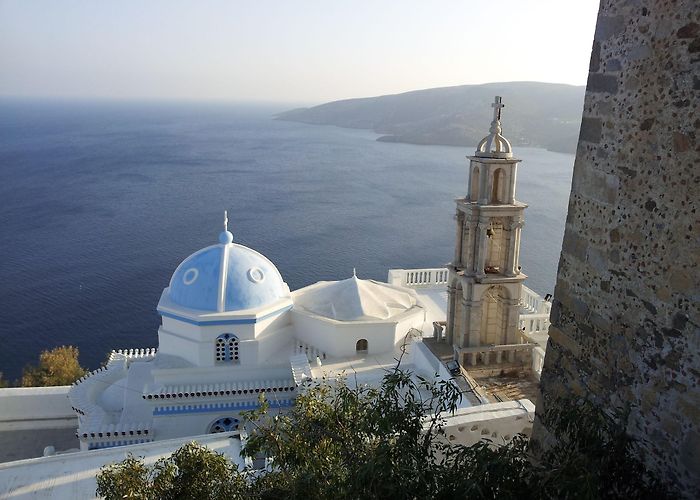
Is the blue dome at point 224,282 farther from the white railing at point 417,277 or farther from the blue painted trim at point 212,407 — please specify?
the white railing at point 417,277

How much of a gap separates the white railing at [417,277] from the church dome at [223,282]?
435cm

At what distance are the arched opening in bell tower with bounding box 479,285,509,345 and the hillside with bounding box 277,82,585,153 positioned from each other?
61059 mm

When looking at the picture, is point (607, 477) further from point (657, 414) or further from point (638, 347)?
point (638, 347)

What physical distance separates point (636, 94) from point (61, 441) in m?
13.5

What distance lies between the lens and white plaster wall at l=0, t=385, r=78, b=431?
13539 millimetres

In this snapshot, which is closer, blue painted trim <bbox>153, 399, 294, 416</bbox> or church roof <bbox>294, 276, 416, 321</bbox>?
blue painted trim <bbox>153, 399, 294, 416</bbox>

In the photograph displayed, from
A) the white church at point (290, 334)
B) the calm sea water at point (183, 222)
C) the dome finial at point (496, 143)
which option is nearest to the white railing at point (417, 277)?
the white church at point (290, 334)

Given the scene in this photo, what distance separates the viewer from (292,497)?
4.05 meters

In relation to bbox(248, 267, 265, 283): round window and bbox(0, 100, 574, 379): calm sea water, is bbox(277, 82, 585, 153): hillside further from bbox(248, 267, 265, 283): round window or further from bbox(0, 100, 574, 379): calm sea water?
bbox(248, 267, 265, 283): round window

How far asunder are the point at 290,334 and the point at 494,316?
15.8 ft

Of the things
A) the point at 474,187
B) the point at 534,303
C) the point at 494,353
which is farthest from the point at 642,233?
the point at 534,303

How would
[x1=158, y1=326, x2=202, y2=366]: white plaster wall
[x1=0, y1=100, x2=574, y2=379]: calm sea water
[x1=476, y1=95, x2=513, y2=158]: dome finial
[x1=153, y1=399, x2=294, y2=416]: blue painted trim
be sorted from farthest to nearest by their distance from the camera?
1. [x1=0, y1=100, x2=574, y2=379]: calm sea water
2. [x1=158, y1=326, x2=202, y2=366]: white plaster wall
3. [x1=153, y1=399, x2=294, y2=416]: blue painted trim
4. [x1=476, y1=95, x2=513, y2=158]: dome finial

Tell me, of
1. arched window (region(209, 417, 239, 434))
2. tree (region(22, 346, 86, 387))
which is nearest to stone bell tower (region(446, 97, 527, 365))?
arched window (region(209, 417, 239, 434))

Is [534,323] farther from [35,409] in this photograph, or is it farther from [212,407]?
[35,409]
